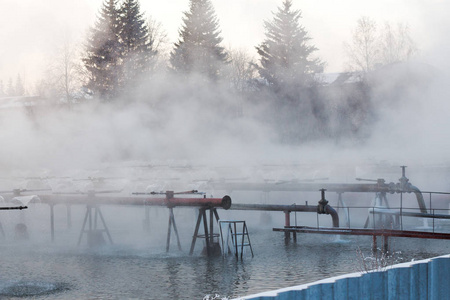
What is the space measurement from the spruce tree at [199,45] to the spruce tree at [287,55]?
13.6 ft

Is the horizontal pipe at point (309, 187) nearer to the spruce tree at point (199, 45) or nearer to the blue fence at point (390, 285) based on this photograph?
the blue fence at point (390, 285)

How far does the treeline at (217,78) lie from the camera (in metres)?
44.6

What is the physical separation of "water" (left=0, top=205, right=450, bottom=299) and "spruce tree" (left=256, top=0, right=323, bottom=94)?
92.9 ft

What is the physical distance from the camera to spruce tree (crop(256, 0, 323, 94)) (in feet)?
165

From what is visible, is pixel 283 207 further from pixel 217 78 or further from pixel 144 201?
pixel 217 78

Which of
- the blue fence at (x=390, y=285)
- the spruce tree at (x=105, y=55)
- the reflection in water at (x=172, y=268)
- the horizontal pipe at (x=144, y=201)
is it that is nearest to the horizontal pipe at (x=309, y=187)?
the reflection in water at (x=172, y=268)

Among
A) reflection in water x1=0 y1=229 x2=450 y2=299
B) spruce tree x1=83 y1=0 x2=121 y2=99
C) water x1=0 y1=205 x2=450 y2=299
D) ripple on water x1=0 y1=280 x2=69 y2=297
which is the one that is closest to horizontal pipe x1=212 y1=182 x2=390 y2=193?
water x1=0 y1=205 x2=450 y2=299

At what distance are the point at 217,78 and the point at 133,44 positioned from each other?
25.1 ft

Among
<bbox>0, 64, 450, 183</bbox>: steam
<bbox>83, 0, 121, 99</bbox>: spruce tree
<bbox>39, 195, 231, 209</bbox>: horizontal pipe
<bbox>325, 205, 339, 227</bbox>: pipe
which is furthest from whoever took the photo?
<bbox>83, 0, 121, 99</bbox>: spruce tree

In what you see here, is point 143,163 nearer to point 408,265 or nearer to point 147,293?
point 147,293

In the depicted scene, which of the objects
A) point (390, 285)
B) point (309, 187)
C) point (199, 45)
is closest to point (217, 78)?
point (199, 45)

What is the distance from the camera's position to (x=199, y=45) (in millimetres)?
53312

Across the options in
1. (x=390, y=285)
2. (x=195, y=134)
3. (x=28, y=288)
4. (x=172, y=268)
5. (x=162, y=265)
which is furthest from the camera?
(x=195, y=134)

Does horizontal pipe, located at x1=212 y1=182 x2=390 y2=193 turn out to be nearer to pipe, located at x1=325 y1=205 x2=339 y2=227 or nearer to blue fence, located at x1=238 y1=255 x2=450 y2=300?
pipe, located at x1=325 y1=205 x2=339 y2=227
